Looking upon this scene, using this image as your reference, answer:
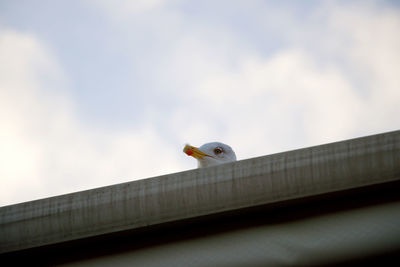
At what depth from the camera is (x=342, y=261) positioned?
1827 millimetres

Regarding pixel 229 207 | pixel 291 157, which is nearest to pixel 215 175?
pixel 229 207

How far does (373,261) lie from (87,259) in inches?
37.9

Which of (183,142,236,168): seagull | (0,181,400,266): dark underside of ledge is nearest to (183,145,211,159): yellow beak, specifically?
(183,142,236,168): seagull

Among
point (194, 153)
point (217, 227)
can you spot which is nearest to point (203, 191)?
point (217, 227)

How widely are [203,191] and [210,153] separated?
4261 mm

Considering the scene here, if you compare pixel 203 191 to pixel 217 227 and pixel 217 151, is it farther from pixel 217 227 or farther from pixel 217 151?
pixel 217 151

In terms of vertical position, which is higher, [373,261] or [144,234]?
[144,234]

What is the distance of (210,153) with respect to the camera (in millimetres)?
6254

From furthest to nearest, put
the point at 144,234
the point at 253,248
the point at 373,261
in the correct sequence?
the point at 144,234
the point at 253,248
the point at 373,261

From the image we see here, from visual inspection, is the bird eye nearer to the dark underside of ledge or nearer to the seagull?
the seagull

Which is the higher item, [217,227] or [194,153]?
[194,153]

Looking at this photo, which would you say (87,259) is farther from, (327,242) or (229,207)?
(327,242)

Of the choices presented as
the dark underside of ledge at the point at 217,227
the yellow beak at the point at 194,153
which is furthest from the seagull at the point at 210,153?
the dark underside of ledge at the point at 217,227

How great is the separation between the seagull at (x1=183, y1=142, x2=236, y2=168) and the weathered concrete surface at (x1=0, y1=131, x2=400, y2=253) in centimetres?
408
